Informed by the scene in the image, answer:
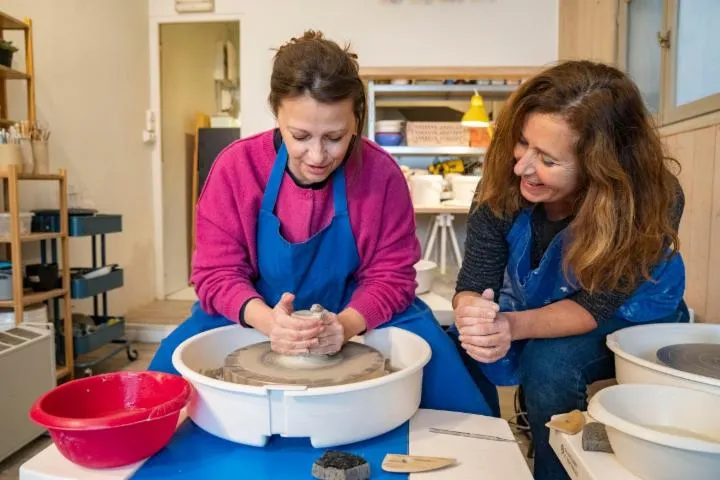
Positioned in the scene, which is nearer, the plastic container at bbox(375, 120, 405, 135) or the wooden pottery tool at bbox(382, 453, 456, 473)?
the wooden pottery tool at bbox(382, 453, 456, 473)

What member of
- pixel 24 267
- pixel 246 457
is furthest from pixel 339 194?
pixel 24 267

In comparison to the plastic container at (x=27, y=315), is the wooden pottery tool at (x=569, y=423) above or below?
above

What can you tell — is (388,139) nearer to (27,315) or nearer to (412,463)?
(27,315)

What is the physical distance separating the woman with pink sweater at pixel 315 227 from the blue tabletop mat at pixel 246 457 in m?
0.23

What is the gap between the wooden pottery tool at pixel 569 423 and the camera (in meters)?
0.93

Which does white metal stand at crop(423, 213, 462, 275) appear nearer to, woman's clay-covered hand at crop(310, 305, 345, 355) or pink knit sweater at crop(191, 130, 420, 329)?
pink knit sweater at crop(191, 130, 420, 329)

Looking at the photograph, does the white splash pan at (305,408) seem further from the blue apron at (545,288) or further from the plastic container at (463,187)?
the plastic container at (463,187)

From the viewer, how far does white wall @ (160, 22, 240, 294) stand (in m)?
3.94

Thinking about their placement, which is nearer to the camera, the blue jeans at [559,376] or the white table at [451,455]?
the white table at [451,455]

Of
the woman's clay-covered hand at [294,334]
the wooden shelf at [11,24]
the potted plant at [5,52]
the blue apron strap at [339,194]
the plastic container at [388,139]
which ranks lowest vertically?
the woman's clay-covered hand at [294,334]

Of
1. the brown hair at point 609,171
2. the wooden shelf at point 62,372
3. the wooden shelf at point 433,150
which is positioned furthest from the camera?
the wooden shelf at point 433,150

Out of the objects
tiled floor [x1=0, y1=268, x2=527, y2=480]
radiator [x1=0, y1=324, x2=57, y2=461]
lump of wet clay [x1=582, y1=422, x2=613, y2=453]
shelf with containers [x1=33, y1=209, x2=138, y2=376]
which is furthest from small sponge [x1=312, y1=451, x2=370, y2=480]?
shelf with containers [x1=33, y1=209, x2=138, y2=376]

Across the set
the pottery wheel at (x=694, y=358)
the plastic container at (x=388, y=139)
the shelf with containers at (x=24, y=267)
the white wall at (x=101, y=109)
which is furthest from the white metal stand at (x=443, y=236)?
the pottery wheel at (x=694, y=358)

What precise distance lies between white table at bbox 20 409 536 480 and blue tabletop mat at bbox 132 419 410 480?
1.2 inches
